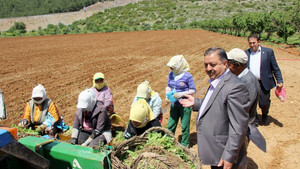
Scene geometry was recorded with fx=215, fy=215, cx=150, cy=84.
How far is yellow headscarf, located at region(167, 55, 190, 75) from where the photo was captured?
3629mm

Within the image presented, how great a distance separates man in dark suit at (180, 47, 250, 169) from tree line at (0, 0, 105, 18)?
13018cm

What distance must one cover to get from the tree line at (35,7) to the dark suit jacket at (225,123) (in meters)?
130

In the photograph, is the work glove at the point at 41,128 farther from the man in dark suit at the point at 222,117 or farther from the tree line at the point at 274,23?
the tree line at the point at 274,23

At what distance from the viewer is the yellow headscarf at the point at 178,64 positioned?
3629 millimetres

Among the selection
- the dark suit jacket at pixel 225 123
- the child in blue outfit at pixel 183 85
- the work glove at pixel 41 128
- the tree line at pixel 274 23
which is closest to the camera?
the dark suit jacket at pixel 225 123

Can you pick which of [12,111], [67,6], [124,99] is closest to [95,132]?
[124,99]

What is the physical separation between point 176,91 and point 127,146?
5.32 feet

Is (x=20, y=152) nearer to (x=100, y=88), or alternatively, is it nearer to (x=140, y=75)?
(x=100, y=88)

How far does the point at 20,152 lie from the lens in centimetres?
152

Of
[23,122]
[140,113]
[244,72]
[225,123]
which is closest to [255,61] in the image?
[244,72]

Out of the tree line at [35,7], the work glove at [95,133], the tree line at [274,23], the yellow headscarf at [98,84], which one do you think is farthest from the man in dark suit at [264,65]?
the tree line at [35,7]

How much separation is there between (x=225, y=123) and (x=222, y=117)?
0.23 feet

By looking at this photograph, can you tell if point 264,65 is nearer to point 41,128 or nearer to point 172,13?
point 41,128

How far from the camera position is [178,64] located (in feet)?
12.0
